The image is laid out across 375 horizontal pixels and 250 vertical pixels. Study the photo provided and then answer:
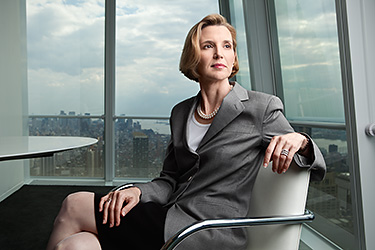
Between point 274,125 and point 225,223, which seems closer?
point 225,223

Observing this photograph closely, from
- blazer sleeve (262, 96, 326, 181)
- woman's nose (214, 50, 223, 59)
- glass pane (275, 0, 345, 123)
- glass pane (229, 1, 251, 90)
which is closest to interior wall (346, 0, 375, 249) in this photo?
glass pane (275, 0, 345, 123)

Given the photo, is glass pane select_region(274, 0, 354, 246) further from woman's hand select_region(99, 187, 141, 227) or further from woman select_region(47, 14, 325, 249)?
woman's hand select_region(99, 187, 141, 227)

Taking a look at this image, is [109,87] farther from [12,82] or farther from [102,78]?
[12,82]

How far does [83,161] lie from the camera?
226 inches

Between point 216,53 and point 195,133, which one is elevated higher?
point 216,53

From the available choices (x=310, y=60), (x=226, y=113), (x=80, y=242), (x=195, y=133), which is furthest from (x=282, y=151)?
(x=310, y=60)

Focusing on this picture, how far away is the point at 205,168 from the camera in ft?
5.08

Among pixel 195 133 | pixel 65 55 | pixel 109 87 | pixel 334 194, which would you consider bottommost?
pixel 334 194

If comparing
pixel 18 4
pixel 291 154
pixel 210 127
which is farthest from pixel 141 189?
pixel 18 4

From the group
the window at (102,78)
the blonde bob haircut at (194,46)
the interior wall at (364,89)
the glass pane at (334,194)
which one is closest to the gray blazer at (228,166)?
the blonde bob haircut at (194,46)

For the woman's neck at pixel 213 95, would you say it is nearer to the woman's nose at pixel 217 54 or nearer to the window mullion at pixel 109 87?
the woman's nose at pixel 217 54

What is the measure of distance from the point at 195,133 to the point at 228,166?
251 millimetres

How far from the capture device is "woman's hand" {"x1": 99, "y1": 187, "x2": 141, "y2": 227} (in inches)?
56.4

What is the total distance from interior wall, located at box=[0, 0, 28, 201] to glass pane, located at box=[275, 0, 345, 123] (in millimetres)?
3508
